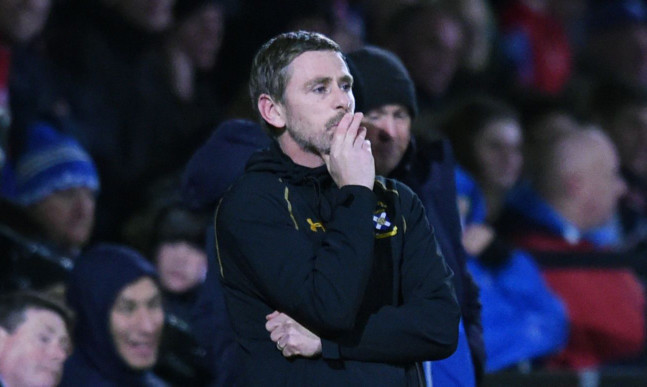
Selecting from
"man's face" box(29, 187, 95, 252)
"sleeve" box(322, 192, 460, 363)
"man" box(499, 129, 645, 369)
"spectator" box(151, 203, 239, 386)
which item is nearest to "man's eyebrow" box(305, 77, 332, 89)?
"sleeve" box(322, 192, 460, 363)

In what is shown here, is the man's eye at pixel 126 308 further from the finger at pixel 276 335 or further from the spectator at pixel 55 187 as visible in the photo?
the finger at pixel 276 335

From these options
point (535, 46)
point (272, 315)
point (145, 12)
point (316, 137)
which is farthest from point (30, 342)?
point (535, 46)

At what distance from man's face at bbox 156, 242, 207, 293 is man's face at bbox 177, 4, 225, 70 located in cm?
158

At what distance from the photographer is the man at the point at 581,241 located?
587cm

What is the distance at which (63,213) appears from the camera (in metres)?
5.54

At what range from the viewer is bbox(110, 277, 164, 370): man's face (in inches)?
195

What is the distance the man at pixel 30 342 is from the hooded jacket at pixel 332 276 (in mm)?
1757

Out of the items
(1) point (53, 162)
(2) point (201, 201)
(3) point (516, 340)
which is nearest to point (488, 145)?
(3) point (516, 340)

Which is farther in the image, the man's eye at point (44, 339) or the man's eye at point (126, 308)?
the man's eye at point (126, 308)

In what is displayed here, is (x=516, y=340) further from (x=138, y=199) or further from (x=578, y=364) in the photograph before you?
(x=138, y=199)

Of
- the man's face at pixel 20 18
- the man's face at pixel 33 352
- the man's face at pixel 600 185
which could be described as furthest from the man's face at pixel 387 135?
the man's face at pixel 600 185

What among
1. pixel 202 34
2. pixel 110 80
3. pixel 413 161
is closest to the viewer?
pixel 413 161

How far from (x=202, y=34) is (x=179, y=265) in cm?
173

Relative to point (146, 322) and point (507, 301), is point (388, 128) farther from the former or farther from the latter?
point (507, 301)
